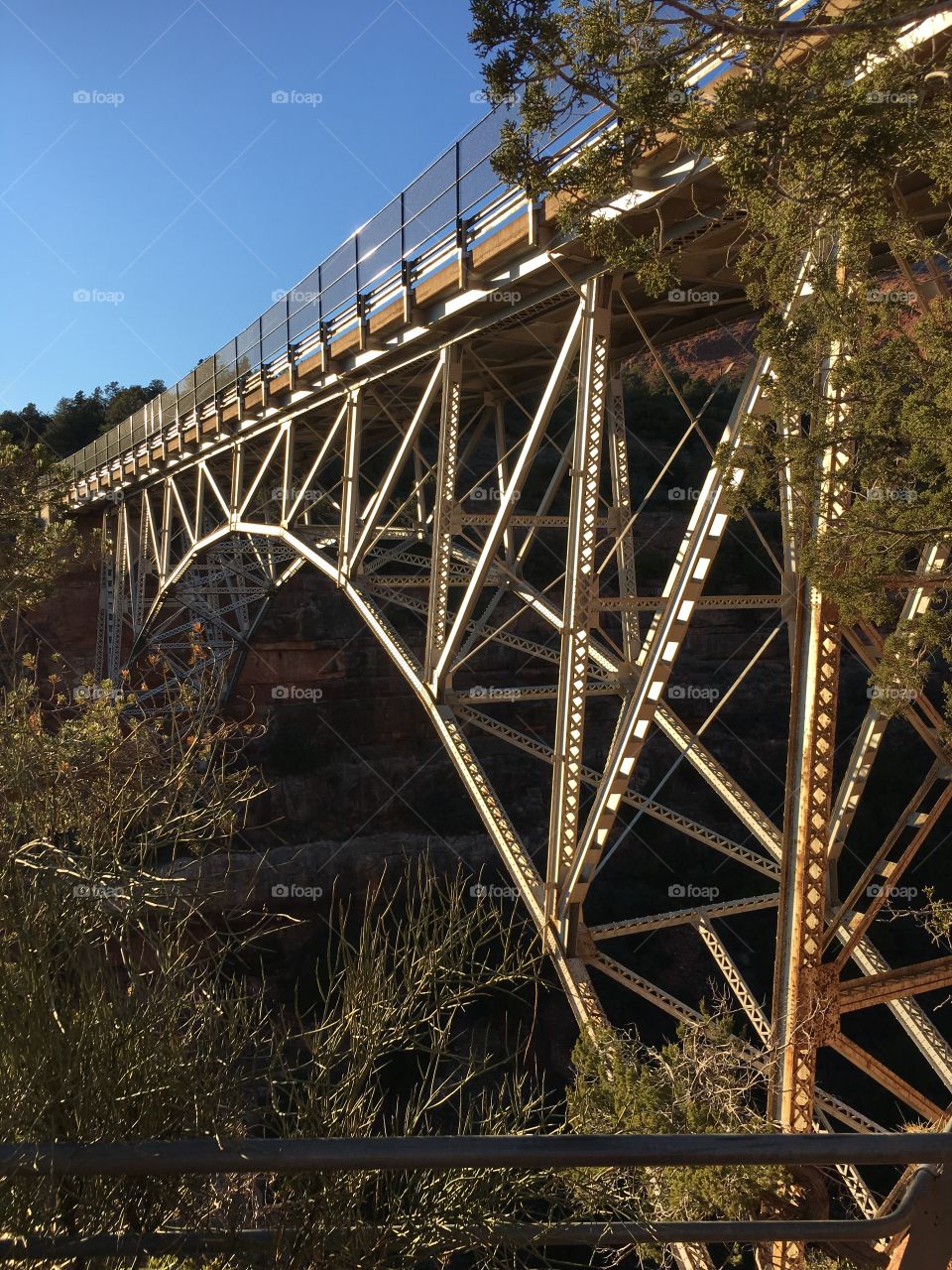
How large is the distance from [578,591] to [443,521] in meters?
2.83

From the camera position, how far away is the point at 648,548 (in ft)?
94.6

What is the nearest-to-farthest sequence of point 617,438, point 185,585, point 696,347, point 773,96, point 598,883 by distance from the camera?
point 773,96 < point 617,438 < point 185,585 < point 598,883 < point 696,347

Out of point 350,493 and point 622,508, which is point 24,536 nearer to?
point 350,493

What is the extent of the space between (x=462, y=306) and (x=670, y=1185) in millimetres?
6601

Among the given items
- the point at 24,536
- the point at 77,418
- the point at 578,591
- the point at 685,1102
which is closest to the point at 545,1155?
the point at 685,1102

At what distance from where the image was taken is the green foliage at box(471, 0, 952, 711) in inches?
155

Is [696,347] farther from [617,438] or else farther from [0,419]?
[617,438]

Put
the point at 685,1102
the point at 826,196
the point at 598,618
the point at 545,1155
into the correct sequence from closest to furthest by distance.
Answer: the point at 545,1155
the point at 826,196
the point at 685,1102
the point at 598,618

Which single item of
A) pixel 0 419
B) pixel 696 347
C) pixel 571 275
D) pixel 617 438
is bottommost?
pixel 617 438

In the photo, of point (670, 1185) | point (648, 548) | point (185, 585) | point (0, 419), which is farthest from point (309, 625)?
point (670, 1185)

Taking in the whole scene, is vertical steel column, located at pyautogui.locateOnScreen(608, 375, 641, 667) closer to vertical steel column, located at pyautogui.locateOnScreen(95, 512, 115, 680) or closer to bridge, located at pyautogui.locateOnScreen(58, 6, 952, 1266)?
bridge, located at pyautogui.locateOnScreen(58, 6, 952, 1266)

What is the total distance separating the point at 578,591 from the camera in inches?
267

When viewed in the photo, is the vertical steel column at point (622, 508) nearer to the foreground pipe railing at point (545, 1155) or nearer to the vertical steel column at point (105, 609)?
the foreground pipe railing at point (545, 1155)

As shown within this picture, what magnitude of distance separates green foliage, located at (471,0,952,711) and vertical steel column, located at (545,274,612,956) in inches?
70.6
